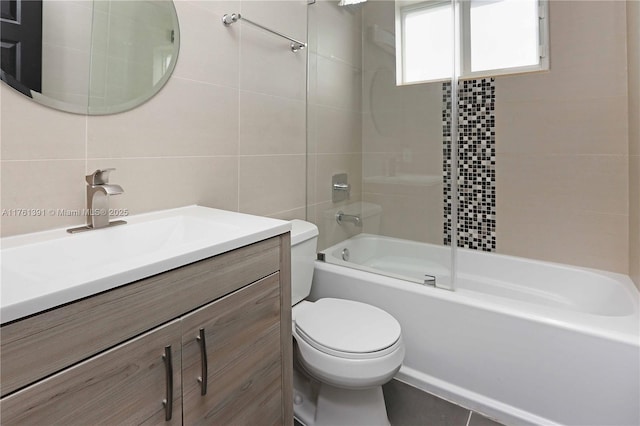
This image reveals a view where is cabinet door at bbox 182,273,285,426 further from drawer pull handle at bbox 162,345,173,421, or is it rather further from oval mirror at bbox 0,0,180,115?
oval mirror at bbox 0,0,180,115

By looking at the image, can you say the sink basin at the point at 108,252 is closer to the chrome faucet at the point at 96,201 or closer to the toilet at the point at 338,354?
the chrome faucet at the point at 96,201

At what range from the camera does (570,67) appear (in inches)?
76.9

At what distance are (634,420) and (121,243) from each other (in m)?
1.76

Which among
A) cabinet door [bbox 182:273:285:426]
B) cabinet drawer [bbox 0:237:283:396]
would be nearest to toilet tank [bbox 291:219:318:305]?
cabinet door [bbox 182:273:285:426]

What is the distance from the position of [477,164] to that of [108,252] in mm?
2141

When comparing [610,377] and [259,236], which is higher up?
[259,236]

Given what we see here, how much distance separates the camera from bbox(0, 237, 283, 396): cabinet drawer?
52 centimetres

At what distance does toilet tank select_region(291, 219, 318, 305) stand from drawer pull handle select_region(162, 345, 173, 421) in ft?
2.87

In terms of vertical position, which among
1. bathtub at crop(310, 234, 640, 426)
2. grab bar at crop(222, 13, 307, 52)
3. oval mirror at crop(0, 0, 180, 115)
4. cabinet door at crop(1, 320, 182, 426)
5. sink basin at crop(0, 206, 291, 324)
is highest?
grab bar at crop(222, 13, 307, 52)

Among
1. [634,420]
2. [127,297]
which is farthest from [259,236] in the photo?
[634,420]

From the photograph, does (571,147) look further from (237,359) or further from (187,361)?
(187,361)

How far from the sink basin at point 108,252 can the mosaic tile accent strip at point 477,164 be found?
66.8 inches

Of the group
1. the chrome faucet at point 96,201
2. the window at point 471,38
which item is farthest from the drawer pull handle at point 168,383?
the window at point 471,38

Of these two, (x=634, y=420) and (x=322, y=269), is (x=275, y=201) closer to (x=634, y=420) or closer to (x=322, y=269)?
(x=322, y=269)
